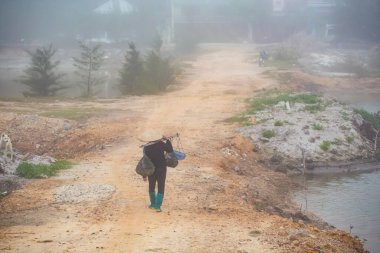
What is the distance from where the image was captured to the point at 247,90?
92.1 ft

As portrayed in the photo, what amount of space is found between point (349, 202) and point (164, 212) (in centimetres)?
645

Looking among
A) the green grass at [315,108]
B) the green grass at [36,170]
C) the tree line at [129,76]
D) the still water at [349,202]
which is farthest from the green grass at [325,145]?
the tree line at [129,76]

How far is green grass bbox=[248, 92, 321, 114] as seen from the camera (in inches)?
875

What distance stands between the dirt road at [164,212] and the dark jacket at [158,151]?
1.12m

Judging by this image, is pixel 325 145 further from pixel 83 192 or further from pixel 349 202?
pixel 83 192

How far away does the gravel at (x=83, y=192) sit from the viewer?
1130cm

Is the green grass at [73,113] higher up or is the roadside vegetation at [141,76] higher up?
Answer: the roadside vegetation at [141,76]

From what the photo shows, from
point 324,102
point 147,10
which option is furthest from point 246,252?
point 147,10

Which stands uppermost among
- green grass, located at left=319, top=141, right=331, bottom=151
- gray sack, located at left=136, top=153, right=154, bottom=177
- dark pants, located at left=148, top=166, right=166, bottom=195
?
gray sack, located at left=136, top=153, right=154, bottom=177

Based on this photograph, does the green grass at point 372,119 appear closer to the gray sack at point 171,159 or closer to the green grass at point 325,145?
the green grass at point 325,145

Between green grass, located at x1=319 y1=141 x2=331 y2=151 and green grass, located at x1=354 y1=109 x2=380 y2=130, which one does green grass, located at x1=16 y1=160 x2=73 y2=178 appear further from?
green grass, located at x1=354 y1=109 x2=380 y2=130

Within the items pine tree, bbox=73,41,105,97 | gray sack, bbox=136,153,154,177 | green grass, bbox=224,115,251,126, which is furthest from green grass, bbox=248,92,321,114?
gray sack, bbox=136,153,154,177

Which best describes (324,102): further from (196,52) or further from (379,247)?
(196,52)

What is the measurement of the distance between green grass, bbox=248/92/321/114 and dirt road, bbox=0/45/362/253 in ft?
11.2
